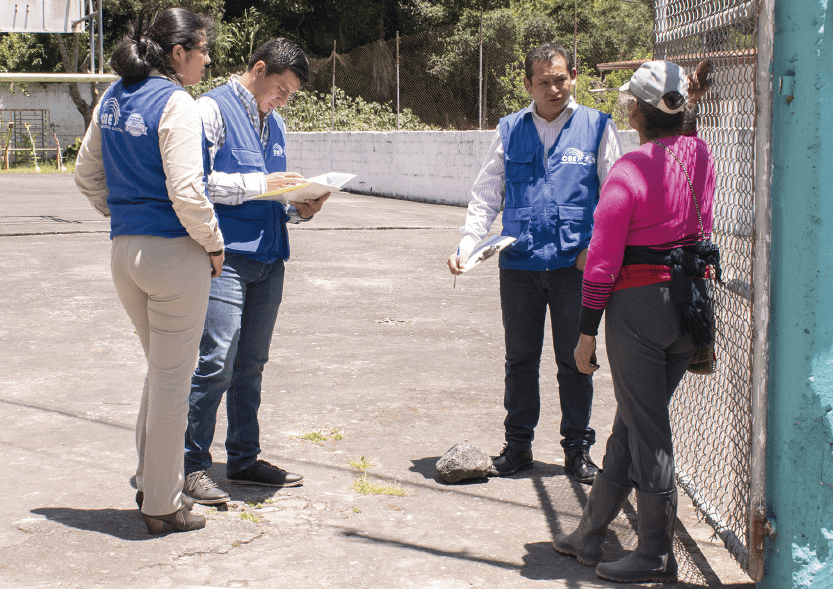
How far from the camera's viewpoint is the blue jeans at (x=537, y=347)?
155 inches

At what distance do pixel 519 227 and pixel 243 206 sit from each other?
118 centimetres

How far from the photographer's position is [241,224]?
11.7ft

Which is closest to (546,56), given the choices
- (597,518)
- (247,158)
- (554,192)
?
(554,192)

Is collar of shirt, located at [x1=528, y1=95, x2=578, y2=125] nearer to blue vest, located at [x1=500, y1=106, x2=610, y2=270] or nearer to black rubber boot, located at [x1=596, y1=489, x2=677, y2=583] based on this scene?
blue vest, located at [x1=500, y1=106, x2=610, y2=270]

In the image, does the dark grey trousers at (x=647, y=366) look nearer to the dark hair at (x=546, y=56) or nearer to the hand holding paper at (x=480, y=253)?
the hand holding paper at (x=480, y=253)

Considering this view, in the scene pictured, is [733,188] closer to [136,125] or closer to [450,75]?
[136,125]

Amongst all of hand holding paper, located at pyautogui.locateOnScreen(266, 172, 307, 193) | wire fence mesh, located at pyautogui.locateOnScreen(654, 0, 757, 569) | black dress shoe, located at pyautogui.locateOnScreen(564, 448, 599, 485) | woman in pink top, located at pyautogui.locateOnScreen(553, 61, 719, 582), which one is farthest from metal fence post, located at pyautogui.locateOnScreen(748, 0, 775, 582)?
hand holding paper, located at pyautogui.locateOnScreen(266, 172, 307, 193)

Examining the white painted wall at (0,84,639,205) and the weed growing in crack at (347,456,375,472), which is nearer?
the weed growing in crack at (347,456,375,472)

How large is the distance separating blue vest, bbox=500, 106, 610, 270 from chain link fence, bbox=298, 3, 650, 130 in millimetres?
14562

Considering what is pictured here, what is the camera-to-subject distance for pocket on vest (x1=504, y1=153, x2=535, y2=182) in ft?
12.9

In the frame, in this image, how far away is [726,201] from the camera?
3.30 m

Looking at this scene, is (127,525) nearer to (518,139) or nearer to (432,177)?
(518,139)

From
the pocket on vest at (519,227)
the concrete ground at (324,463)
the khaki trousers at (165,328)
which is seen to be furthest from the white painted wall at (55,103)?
the khaki trousers at (165,328)

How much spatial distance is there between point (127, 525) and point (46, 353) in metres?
3.05
